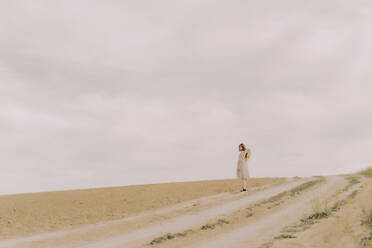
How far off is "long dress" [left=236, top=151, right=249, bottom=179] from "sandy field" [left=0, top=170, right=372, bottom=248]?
1428 millimetres

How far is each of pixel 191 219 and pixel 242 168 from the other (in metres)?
7.96

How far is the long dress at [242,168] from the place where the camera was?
1989 centimetres

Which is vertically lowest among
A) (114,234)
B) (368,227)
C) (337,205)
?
(114,234)

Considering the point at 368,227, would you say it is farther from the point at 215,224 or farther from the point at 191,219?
the point at 191,219

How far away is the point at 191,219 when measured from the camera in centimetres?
1255

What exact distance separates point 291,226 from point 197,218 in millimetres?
3704

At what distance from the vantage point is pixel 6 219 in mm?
16016

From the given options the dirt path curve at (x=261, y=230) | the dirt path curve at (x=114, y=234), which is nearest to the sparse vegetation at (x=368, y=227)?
the dirt path curve at (x=261, y=230)

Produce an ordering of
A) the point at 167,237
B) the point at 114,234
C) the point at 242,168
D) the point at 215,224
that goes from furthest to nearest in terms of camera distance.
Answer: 1. the point at 242,168
2. the point at 114,234
3. the point at 215,224
4. the point at 167,237

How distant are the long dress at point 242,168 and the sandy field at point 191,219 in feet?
4.68

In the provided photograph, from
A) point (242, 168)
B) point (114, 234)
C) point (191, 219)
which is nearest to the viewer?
point (114, 234)

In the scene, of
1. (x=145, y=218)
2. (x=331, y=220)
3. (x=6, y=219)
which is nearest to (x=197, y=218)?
(x=145, y=218)

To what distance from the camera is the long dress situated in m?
19.9

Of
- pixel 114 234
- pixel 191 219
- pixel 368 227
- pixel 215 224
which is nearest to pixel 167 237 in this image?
pixel 215 224
